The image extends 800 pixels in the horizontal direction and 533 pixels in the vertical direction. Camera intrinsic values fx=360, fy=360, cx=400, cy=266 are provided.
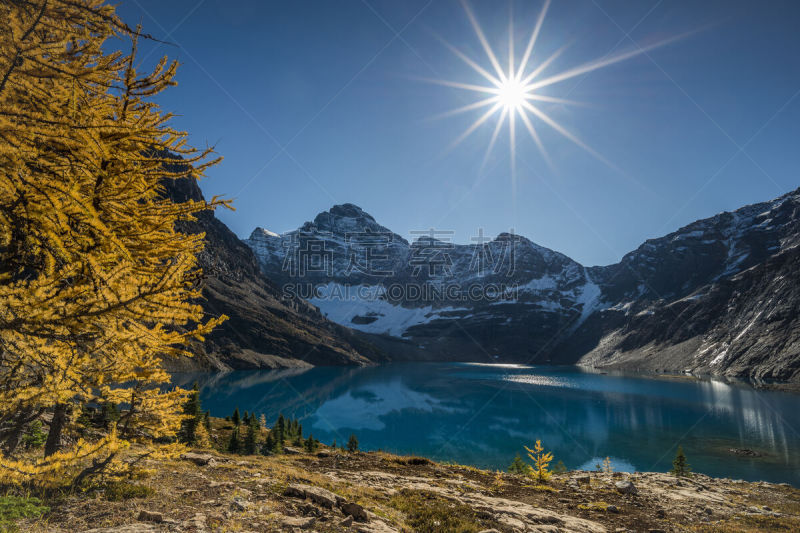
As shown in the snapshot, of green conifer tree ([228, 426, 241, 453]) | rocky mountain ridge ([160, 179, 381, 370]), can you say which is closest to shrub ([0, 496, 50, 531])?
green conifer tree ([228, 426, 241, 453])

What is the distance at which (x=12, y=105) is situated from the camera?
3758 millimetres

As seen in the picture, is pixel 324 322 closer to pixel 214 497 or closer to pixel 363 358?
pixel 363 358

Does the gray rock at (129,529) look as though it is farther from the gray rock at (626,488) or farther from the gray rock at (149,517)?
the gray rock at (626,488)

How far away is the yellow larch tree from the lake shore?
1.53 m

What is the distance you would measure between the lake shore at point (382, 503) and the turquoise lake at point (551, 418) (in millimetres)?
22743

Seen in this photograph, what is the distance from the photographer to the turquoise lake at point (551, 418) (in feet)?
131

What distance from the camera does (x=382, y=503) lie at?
9219 millimetres

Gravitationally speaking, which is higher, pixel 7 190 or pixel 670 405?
pixel 7 190

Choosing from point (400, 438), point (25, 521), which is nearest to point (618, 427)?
point (400, 438)

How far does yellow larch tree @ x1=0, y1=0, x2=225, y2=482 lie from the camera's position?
3.55 metres

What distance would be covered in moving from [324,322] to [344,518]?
196 m

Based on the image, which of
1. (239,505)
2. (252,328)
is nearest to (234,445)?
(239,505)

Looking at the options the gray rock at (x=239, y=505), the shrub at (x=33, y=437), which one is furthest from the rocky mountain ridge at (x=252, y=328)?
the gray rock at (x=239, y=505)

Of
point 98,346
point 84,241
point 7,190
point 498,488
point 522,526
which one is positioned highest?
point 7,190
